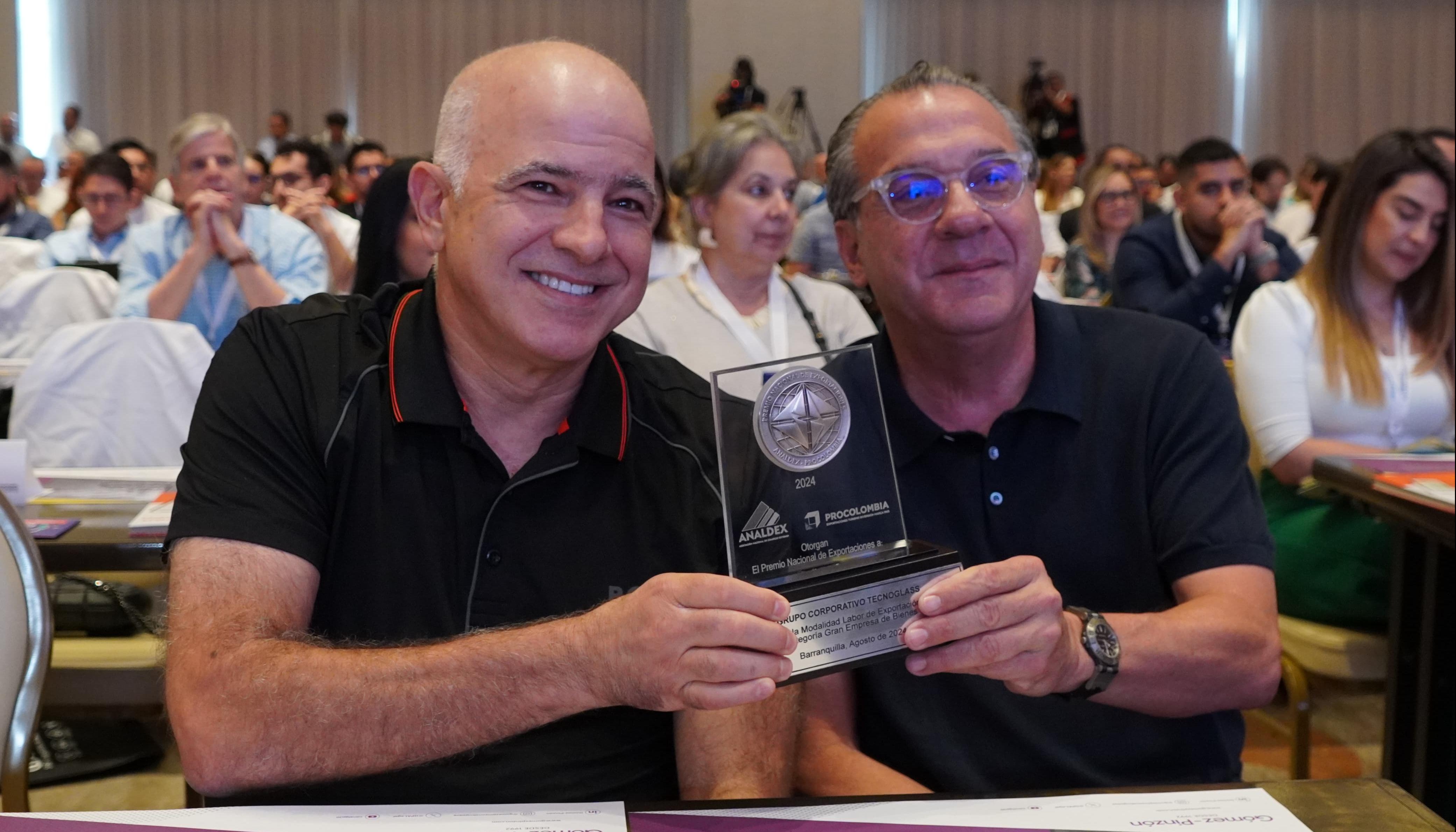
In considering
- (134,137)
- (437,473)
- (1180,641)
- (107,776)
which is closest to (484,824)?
(437,473)

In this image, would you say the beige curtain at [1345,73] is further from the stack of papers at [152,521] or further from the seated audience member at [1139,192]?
the stack of papers at [152,521]

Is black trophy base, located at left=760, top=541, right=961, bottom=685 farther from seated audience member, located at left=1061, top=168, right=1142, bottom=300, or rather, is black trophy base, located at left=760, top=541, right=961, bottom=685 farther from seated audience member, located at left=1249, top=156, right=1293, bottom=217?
seated audience member, located at left=1249, top=156, right=1293, bottom=217

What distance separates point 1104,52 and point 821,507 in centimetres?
1351

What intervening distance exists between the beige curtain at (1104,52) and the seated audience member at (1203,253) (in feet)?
28.5

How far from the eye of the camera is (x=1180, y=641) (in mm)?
1232

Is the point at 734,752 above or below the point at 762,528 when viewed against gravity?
below

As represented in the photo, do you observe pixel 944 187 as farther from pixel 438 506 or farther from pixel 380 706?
pixel 380 706

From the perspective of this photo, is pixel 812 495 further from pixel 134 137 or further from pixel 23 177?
pixel 134 137

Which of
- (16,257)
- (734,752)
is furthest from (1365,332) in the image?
(16,257)

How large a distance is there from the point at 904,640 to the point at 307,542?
0.58 m

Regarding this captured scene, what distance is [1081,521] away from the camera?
1399 millimetres

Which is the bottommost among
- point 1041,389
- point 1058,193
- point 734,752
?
point 734,752

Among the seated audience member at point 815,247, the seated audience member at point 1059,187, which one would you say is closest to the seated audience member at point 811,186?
the seated audience member at point 815,247

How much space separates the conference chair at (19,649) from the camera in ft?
4.70
